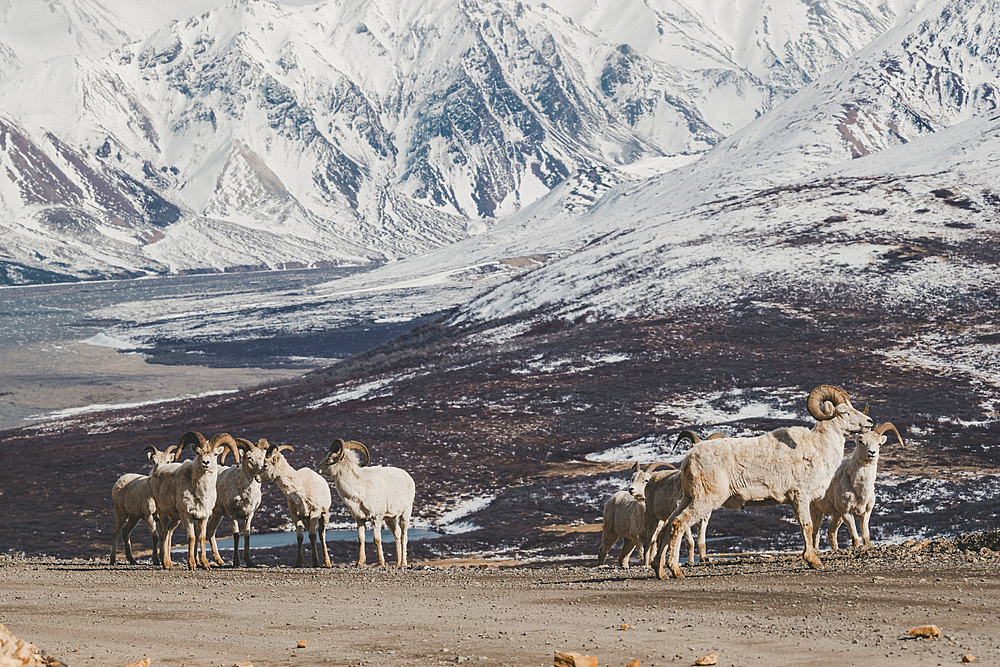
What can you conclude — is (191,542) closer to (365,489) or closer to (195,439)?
(195,439)

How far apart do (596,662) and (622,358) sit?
70802 mm

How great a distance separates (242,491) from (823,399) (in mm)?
12929

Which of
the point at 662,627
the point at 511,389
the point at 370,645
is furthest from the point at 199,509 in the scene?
the point at 511,389

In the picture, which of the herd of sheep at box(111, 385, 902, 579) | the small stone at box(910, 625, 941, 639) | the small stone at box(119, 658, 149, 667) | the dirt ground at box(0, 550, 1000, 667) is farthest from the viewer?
the herd of sheep at box(111, 385, 902, 579)

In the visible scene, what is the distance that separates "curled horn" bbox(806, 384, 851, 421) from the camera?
2014 cm

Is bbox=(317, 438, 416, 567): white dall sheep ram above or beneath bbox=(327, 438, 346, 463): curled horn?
beneath

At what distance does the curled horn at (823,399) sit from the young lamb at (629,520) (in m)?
4.11

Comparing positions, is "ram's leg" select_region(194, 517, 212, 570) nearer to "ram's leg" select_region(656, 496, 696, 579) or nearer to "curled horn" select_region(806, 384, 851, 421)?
"ram's leg" select_region(656, 496, 696, 579)

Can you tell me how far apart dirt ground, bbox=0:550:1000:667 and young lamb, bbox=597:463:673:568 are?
1.93m

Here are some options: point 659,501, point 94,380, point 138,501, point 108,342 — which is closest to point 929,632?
point 659,501

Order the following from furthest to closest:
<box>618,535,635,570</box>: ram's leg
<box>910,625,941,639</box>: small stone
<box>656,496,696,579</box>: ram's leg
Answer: <box>618,535,635,570</box>: ram's leg < <box>656,496,696,579</box>: ram's leg < <box>910,625,941,639</box>: small stone

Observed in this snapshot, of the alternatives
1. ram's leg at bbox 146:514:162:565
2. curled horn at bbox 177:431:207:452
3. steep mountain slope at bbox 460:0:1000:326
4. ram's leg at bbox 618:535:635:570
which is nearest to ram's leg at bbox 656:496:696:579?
ram's leg at bbox 618:535:635:570

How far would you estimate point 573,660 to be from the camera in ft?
41.5

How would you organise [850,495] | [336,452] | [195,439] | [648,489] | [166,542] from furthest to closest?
1. [336,452]
2. [195,439]
3. [166,542]
4. [850,495]
5. [648,489]
